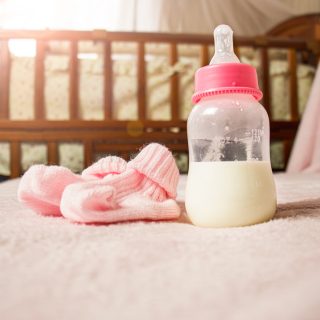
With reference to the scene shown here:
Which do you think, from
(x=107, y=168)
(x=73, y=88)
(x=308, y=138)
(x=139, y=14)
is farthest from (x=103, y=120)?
(x=139, y=14)

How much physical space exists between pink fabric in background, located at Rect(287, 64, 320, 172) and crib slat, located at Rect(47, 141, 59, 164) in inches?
37.4

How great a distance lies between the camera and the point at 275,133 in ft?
5.99

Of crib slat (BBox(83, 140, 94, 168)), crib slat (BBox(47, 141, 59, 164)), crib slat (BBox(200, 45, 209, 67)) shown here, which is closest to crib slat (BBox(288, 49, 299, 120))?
crib slat (BBox(200, 45, 209, 67))

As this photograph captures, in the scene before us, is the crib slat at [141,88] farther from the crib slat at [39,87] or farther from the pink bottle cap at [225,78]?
the pink bottle cap at [225,78]

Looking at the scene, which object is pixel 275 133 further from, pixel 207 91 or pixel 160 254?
pixel 160 254

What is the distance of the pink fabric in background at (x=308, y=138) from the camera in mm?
1705

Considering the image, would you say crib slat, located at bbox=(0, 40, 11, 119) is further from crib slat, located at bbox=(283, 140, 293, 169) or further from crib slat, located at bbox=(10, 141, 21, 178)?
crib slat, located at bbox=(283, 140, 293, 169)

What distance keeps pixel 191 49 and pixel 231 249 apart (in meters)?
1.77

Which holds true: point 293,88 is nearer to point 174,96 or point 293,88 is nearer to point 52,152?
point 174,96

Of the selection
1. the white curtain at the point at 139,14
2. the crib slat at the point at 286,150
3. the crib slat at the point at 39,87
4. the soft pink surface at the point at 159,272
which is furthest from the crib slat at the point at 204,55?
the soft pink surface at the point at 159,272

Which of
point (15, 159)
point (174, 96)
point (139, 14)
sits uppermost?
point (139, 14)

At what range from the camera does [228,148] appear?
525mm

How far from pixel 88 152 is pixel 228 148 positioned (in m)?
1.20

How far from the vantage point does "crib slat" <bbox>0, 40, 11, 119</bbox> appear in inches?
65.2
